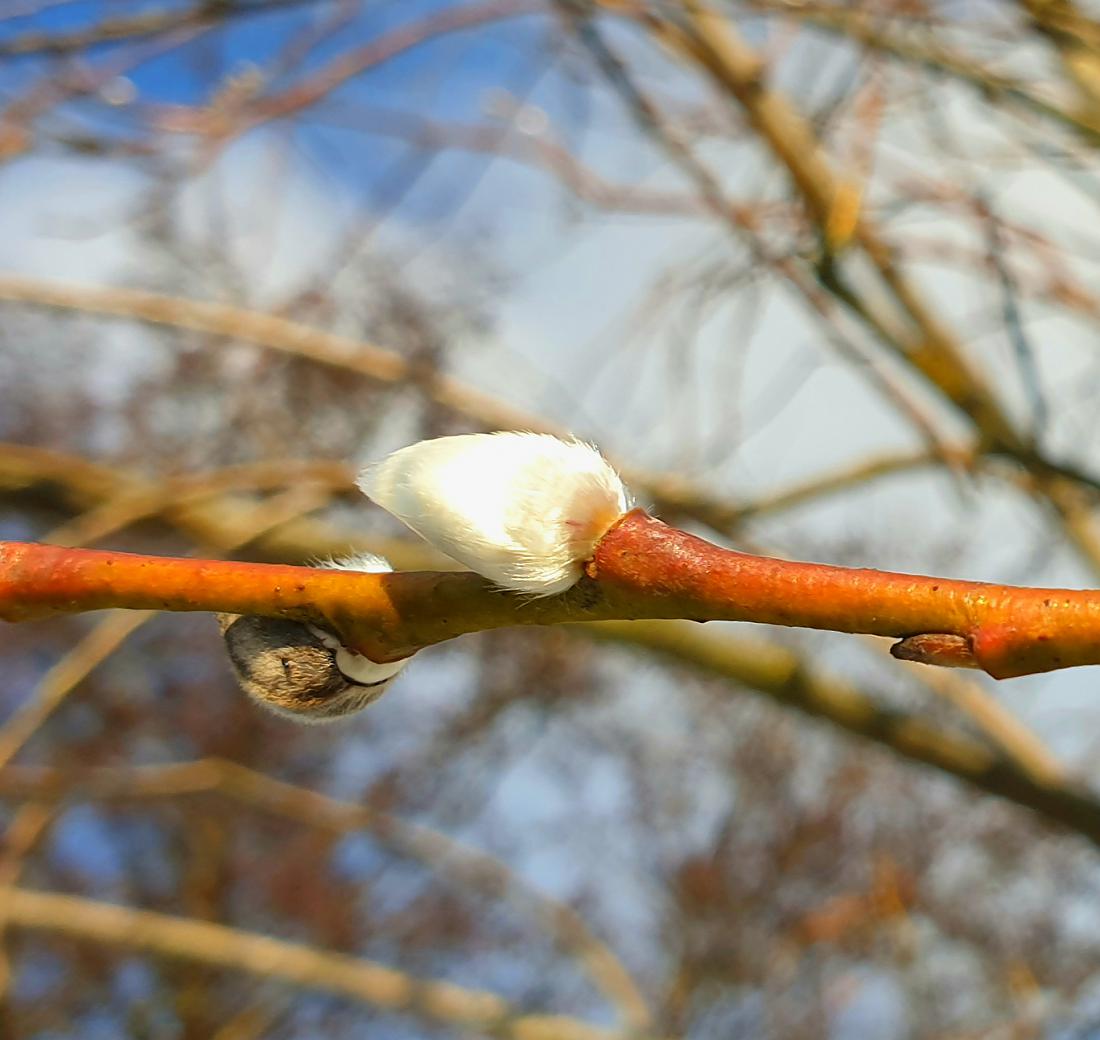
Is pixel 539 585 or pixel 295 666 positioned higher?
pixel 539 585

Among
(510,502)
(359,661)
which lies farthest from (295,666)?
(510,502)

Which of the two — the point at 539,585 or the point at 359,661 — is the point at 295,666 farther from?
the point at 539,585

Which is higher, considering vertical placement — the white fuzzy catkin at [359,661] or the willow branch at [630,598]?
the willow branch at [630,598]

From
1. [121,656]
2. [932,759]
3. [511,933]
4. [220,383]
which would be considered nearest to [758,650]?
[932,759]

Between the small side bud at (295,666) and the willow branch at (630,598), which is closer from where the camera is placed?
the willow branch at (630,598)

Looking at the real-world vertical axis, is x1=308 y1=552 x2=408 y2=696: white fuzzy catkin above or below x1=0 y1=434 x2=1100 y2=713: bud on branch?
below

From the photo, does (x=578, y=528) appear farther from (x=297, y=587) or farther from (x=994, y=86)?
(x=994, y=86)
